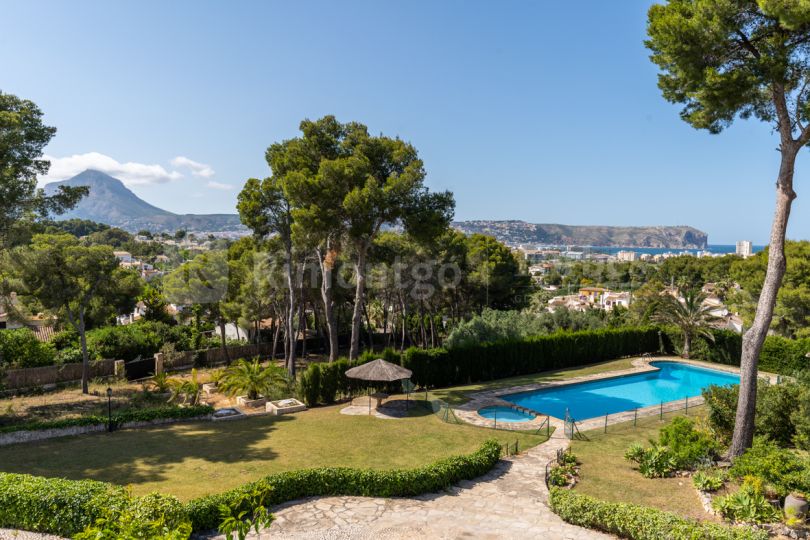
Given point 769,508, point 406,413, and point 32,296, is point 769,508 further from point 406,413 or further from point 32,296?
point 32,296

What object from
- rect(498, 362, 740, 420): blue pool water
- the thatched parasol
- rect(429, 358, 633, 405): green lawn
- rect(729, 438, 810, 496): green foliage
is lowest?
rect(498, 362, 740, 420): blue pool water

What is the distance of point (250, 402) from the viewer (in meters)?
17.0

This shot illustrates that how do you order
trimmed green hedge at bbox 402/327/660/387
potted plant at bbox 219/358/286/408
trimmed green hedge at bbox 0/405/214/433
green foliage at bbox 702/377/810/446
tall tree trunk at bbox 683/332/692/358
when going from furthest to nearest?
tall tree trunk at bbox 683/332/692/358 → trimmed green hedge at bbox 402/327/660/387 → potted plant at bbox 219/358/286/408 → trimmed green hedge at bbox 0/405/214/433 → green foliage at bbox 702/377/810/446

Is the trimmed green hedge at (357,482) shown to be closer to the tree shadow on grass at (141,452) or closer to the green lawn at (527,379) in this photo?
the tree shadow on grass at (141,452)

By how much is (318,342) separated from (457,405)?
19531mm

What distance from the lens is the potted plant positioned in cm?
1759

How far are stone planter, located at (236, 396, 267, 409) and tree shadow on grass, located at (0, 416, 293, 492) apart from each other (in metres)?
2.88

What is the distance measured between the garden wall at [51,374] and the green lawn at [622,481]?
842 inches

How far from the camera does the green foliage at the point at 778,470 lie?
7.95 m

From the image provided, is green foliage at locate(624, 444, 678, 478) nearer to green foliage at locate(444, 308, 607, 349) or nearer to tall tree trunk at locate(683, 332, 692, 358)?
green foliage at locate(444, 308, 607, 349)

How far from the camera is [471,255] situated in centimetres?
3503

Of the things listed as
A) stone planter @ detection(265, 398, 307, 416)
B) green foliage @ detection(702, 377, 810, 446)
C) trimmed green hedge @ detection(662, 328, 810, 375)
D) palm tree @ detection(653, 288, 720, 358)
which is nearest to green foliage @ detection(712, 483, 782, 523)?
green foliage @ detection(702, 377, 810, 446)

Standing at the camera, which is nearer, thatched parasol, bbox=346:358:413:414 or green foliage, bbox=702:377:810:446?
green foliage, bbox=702:377:810:446

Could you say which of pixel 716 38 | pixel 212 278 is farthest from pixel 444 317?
pixel 716 38
